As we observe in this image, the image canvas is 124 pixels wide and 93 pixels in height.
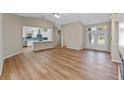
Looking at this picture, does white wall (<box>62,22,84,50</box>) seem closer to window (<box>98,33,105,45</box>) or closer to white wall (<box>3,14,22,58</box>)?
window (<box>98,33,105,45</box>)

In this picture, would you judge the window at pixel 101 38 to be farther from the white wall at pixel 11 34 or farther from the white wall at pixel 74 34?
the white wall at pixel 11 34

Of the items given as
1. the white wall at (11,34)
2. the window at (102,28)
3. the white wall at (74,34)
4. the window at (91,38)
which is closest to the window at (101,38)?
the window at (102,28)

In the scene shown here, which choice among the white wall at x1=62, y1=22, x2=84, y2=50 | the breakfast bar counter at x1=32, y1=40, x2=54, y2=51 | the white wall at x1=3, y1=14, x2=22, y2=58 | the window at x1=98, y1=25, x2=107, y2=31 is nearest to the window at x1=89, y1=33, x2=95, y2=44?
the window at x1=98, y1=25, x2=107, y2=31

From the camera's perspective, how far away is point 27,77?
9.39 feet

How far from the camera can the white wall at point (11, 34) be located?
5199 mm

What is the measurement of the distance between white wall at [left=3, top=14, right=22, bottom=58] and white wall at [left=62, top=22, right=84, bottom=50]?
4543mm

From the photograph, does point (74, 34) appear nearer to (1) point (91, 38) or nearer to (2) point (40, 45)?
(1) point (91, 38)

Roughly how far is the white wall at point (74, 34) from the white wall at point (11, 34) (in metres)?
4.54

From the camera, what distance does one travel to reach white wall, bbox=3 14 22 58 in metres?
5.20
